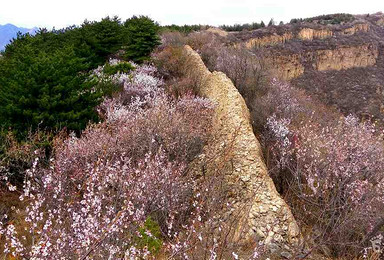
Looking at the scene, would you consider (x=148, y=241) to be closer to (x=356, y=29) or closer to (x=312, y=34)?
(x=312, y=34)

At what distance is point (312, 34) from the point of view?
41781mm

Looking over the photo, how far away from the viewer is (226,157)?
8.19 metres

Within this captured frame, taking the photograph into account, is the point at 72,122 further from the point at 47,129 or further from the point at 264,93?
the point at 264,93

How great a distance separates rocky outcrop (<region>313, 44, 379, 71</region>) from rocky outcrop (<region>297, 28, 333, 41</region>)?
137 inches

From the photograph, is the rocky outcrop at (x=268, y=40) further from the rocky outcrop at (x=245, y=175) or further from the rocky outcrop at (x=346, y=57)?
the rocky outcrop at (x=245, y=175)

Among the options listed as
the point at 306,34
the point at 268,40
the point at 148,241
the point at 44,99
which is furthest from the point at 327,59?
the point at 148,241

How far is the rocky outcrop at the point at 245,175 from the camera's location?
6059mm

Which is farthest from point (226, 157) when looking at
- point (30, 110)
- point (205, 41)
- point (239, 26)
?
point (239, 26)

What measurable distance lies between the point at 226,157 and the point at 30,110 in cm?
609

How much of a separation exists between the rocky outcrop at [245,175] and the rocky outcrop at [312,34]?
106 ft

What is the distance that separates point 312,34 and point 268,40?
9.20m

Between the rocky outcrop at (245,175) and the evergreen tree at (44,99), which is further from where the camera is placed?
the evergreen tree at (44,99)

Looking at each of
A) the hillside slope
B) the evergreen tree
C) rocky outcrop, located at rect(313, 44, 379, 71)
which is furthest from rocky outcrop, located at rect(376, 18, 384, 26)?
the evergreen tree

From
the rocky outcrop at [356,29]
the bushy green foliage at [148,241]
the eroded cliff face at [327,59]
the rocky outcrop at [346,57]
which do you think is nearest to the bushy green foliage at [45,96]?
the bushy green foliage at [148,241]
